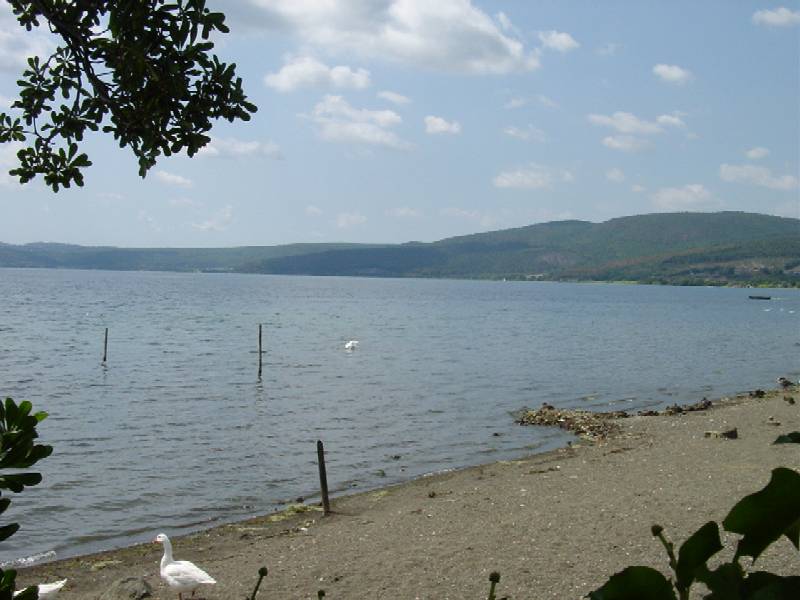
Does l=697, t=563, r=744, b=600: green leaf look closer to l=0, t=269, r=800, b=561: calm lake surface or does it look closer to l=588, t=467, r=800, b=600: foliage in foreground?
l=588, t=467, r=800, b=600: foliage in foreground

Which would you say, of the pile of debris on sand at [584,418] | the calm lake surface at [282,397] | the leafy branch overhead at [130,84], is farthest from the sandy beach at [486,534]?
the leafy branch overhead at [130,84]

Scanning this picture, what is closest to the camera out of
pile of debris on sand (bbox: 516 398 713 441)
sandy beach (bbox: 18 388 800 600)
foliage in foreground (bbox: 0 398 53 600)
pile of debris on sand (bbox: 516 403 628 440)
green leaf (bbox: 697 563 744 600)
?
green leaf (bbox: 697 563 744 600)

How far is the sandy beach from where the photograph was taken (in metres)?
10.9

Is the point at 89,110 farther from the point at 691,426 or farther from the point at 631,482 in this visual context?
the point at 691,426

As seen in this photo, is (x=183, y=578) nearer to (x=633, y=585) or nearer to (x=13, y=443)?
(x=13, y=443)

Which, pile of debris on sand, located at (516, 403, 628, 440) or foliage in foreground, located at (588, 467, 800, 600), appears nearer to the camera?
foliage in foreground, located at (588, 467, 800, 600)

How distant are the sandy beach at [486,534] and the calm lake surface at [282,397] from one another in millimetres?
1949

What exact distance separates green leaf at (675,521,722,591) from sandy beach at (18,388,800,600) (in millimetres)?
8839

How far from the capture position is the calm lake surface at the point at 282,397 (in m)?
18.6

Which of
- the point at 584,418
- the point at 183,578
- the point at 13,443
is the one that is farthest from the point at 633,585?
the point at 584,418

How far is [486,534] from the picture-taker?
13.1m

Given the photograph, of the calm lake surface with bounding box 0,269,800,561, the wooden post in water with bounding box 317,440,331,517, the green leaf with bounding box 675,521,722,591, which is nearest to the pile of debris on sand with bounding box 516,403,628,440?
the calm lake surface with bounding box 0,269,800,561

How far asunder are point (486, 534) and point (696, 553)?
12.6 meters

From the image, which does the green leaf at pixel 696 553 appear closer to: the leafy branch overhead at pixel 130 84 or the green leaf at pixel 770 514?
the green leaf at pixel 770 514
